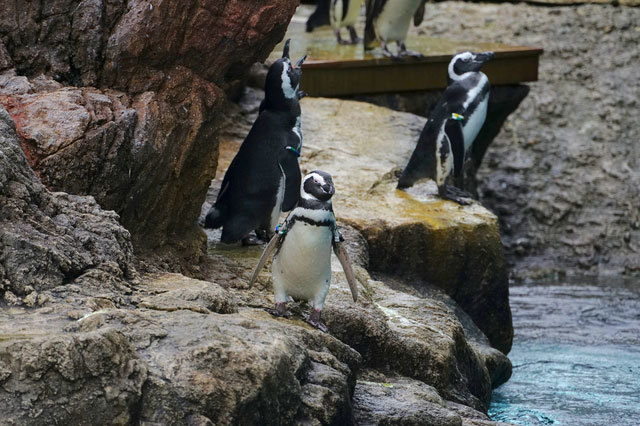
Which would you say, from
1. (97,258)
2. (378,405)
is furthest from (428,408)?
(97,258)

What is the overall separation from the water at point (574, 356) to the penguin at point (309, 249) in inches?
53.8

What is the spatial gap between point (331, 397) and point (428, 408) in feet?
1.89

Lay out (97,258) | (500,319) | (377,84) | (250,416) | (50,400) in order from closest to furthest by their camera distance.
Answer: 1. (50,400)
2. (250,416)
3. (97,258)
4. (500,319)
5. (377,84)

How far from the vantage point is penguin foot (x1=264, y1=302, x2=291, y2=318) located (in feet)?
13.9

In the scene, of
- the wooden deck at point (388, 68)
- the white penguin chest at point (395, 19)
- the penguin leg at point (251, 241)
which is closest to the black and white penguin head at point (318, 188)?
the penguin leg at point (251, 241)

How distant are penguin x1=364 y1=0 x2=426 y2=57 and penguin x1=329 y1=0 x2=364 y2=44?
71cm

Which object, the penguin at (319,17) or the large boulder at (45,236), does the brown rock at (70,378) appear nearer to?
the large boulder at (45,236)

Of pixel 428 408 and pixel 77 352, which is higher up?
pixel 77 352

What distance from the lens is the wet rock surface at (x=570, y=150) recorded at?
29.6 feet

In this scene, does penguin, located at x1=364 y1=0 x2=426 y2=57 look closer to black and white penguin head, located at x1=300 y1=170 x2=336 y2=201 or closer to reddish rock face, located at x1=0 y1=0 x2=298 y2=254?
Result: reddish rock face, located at x1=0 y1=0 x2=298 y2=254

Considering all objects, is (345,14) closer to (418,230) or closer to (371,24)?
(371,24)

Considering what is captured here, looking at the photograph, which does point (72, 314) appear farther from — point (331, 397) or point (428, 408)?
point (428, 408)

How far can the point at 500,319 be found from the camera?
6.54 metres

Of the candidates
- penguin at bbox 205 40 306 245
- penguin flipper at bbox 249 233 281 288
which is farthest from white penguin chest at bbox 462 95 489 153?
penguin flipper at bbox 249 233 281 288
